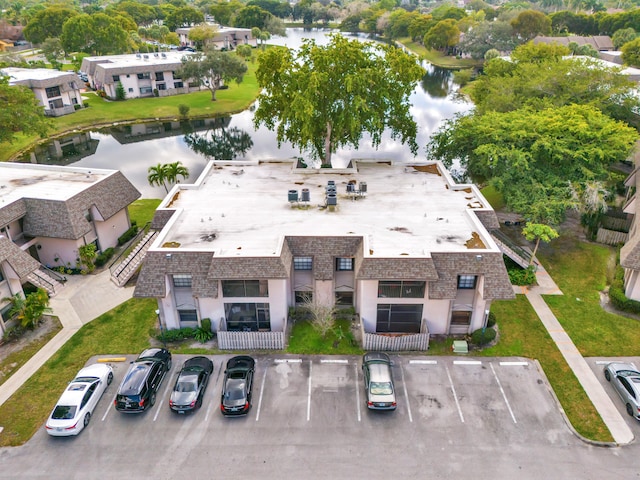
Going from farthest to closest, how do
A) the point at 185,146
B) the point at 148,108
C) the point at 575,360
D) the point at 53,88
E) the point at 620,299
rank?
the point at 148,108
the point at 53,88
the point at 185,146
the point at 620,299
the point at 575,360

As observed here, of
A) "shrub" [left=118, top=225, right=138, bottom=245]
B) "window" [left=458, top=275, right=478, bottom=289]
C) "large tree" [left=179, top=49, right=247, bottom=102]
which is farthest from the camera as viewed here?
"large tree" [left=179, top=49, right=247, bottom=102]

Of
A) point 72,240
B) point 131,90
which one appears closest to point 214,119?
point 131,90

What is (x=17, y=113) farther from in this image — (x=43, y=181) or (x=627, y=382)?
(x=627, y=382)

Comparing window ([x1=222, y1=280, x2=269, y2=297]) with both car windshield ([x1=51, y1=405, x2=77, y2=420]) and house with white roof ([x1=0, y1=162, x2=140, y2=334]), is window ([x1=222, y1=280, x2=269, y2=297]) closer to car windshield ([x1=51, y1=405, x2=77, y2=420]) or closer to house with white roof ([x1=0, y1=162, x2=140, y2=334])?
car windshield ([x1=51, y1=405, x2=77, y2=420])

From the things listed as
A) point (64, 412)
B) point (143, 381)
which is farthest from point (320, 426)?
point (64, 412)

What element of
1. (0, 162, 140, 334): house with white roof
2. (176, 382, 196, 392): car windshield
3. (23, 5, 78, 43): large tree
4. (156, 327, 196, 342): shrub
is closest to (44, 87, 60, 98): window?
(0, 162, 140, 334): house with white roof

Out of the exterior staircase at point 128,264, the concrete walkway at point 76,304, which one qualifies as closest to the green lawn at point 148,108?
the exterior staircase at point 128,264
